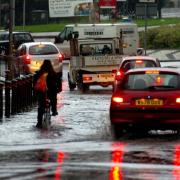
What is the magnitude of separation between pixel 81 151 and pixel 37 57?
68.4 feet

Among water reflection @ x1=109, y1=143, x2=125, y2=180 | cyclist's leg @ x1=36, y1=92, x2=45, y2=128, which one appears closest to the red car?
water reflection @ x1=109, y1=143, x2=125, y2=180

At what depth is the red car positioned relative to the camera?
1702 centimetres

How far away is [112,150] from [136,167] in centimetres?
223

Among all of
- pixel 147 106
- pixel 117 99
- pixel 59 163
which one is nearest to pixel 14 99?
pixel 117 99

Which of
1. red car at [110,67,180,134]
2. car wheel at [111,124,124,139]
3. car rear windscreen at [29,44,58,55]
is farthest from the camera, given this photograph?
car rear windscreen at [29,44,58,55]

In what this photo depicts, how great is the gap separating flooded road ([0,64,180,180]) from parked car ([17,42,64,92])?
41.9 feet

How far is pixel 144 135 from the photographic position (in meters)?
18.1

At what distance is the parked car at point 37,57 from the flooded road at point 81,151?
41.9 feet

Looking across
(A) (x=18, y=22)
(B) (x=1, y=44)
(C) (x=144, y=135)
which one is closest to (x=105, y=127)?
(C) (x=144, y=135)

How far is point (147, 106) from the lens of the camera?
1706cm

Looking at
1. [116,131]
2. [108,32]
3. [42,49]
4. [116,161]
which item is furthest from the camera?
[108,32]

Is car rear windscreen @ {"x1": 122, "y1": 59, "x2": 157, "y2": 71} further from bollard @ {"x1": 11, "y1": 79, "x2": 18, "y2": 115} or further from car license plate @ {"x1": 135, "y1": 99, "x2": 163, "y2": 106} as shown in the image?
car license plate @ {"x1": 135, "y1": 99, "x2": 163, "y2": 106}

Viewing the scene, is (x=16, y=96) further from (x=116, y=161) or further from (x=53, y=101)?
(x=116, y=161)

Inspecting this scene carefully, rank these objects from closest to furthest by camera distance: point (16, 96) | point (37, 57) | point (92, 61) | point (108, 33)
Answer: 1. point (16, 96)
2. point (92, 61)
3. point (37, 57)
4. point (108, 33)
